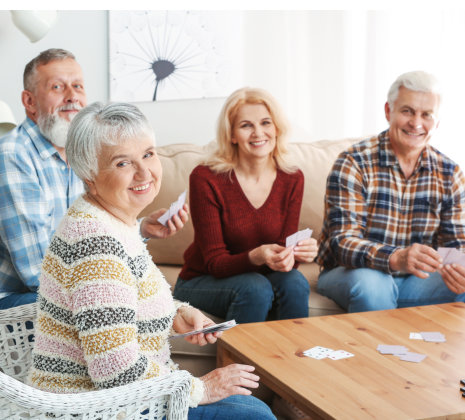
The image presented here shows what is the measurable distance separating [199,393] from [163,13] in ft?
8.93

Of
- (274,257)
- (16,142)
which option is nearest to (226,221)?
(274,257)

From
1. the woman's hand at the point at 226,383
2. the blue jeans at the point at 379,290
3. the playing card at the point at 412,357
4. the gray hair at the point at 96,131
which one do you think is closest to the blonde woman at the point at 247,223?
the blue jeans at the point at 379,290

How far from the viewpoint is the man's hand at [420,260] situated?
2.61 metres

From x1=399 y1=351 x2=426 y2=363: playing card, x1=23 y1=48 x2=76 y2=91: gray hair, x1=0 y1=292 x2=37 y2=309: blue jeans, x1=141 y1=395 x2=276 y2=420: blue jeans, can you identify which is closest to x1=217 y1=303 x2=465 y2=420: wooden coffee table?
x1=399 y1=351 x2=426 y2=363: playing card

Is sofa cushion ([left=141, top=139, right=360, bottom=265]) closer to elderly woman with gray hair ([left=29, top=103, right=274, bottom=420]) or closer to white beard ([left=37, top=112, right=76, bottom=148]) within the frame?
white beard ([left=37, top=112, right=76, bottom=148])

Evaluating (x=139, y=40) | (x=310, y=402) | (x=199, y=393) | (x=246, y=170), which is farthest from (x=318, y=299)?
(x=139, y=40)

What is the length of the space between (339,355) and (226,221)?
98 centimetres

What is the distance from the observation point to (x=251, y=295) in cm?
257

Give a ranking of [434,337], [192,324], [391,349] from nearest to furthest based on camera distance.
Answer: [192,324] → [391,349] → [434,337]

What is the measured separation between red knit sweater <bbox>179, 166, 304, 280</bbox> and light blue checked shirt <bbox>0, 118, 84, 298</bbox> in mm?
542

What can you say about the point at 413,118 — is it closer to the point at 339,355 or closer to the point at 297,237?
the point at 297,237

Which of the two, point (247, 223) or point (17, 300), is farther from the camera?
point (247, 223)

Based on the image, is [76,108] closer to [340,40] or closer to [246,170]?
[246,170]

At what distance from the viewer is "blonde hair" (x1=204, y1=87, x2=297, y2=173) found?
9.45 feet
